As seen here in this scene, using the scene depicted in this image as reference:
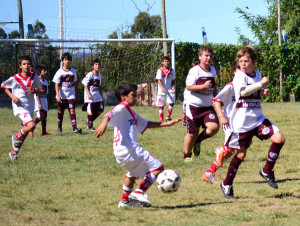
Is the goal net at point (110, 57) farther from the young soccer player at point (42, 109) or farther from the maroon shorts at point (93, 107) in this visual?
the young soccer player at point (42, 109)

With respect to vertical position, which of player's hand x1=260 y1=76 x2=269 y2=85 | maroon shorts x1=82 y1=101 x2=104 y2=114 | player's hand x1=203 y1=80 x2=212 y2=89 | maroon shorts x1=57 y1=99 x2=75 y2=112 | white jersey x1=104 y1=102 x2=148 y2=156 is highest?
player's hand x1=260 y1=76 x2=269 y2=85

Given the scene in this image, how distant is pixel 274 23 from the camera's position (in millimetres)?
35969

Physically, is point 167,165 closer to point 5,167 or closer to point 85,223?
point 5,167

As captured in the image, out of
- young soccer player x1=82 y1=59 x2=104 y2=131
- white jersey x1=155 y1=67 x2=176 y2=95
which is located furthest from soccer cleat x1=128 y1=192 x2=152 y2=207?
white jersey x1=155 y1=67 x2=176 y2=95

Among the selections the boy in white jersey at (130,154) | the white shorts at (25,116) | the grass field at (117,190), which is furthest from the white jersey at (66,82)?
the boy in white jersey at (130,154)

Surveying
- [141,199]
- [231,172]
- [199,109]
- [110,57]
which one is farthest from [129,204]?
[110,57]

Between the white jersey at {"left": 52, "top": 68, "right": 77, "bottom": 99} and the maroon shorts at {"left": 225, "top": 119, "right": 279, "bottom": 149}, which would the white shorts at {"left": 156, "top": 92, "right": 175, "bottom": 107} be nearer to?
the white jersey at {"left": 52, "top": 68, "right": 77, "bottom": 99}

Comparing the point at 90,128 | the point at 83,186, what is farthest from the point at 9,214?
the point at 90,128

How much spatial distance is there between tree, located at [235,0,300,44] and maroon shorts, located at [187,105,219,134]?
24.8 meters

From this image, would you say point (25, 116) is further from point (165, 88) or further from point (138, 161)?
point (165, 88)

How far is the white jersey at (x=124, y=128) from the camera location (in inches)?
229

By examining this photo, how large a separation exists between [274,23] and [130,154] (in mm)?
31896

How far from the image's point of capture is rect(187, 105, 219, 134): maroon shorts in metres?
8.73

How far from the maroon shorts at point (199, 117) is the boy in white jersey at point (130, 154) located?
9.25 ft
